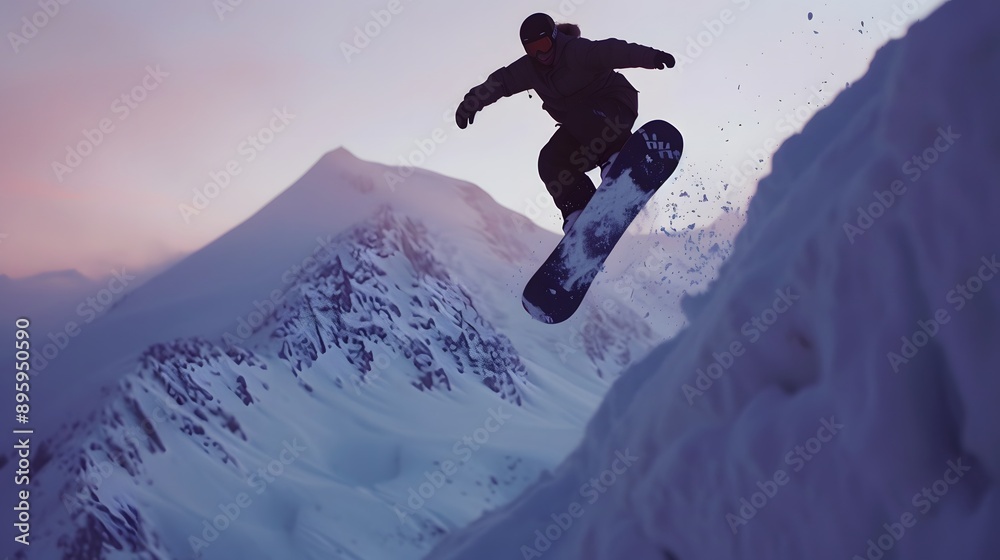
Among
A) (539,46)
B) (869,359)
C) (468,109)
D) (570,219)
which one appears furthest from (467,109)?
(869,359)

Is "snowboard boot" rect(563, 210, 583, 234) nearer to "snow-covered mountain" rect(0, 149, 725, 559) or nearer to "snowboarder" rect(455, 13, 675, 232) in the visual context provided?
"snowboarder" rect(455, 13, 675, 232)

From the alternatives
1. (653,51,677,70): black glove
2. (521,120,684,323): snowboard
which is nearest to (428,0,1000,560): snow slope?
(653,51,677,70): black glove

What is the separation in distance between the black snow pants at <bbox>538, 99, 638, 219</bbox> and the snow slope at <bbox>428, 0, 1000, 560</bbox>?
70.0 inches

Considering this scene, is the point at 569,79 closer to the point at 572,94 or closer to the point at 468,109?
the point at 572,94

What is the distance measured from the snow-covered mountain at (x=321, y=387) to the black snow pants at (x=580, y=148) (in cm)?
3116

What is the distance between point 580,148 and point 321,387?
2419 inches

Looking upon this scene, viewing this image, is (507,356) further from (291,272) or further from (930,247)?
(930,247)

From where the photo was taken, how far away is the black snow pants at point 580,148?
214 inches

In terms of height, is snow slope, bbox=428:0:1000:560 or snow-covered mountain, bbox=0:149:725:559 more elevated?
snow slope, bbox=428:0:1000:560

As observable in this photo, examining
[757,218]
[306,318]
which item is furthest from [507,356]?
[757,218]

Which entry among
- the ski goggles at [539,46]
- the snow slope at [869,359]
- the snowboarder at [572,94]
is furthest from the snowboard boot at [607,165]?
the snow slope at [869,359]

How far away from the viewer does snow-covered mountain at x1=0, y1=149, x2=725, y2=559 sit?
46750 mm

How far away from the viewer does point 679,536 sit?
12.1 feet

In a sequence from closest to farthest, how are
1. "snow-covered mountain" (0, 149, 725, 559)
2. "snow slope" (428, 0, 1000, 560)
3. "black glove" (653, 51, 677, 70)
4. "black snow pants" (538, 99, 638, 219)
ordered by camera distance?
"snow slope" (428, 0, 1000, 560) < "black glove" (653, 51, 677, 70) < "black snow pants" (538, 99, 638, 219) < "snow-covered mountain" (0, 149, 725, 559)
